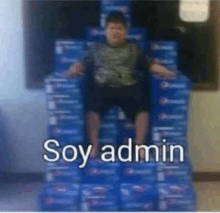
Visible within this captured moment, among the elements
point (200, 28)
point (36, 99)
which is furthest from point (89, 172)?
point (200, 28)

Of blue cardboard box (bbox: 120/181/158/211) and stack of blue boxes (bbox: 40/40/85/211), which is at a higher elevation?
stack of blue boxes (bbox: 40/40/85/211)

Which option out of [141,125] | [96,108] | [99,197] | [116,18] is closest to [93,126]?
[96,108]

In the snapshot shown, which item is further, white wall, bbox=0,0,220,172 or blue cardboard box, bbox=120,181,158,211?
blue cardboard box, bbox=120,181,158,211

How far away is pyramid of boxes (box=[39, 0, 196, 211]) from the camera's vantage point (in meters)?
2.10

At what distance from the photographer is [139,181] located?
2.25 meters

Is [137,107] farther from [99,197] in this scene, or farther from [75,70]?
[99,197]

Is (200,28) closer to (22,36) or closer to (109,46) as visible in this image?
(109,46)

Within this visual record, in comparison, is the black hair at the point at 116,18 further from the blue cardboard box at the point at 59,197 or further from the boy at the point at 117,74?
the blue cardboard box at the point at 59,197

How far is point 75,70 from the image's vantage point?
215cm

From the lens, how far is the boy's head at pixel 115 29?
6.95 feet

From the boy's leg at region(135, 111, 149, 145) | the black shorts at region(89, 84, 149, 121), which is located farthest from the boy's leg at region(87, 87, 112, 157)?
the boy's leg at region(135, 111, 149, 145)

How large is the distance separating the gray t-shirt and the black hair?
85mm

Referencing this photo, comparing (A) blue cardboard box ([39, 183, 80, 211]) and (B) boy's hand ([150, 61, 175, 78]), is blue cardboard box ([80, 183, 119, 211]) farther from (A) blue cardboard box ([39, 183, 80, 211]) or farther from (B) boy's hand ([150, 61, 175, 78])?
(B) boy's hand ([150, 61, 175, 78])

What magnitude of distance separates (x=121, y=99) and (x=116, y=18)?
282 millimetres
